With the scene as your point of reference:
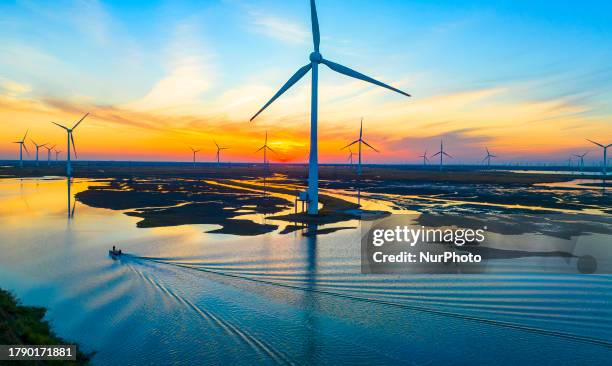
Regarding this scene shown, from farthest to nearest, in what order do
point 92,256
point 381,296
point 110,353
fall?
1. point 92,256
2. point 381,296
3. point 110,353

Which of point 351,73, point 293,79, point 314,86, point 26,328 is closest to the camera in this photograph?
point 26,328

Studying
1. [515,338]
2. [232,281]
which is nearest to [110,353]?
[232,281]

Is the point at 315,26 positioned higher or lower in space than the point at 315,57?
higher

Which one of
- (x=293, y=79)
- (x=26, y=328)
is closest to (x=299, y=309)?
(x=26, y=328)

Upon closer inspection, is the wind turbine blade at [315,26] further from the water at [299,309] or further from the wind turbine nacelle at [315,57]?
the water at [299,309]

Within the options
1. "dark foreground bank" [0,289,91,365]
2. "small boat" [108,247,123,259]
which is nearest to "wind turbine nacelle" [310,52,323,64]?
"small boat" [108,247,123,259]

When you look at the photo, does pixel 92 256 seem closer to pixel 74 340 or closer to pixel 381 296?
pixel 74 340

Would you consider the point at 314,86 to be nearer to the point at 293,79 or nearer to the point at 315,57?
the point at 315,57
